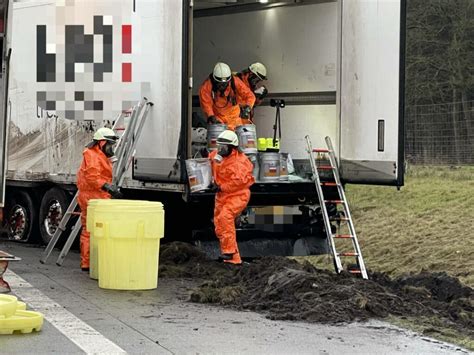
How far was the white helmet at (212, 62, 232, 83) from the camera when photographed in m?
12.6

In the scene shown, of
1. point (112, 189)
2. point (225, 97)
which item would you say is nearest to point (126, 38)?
point (112, 189)

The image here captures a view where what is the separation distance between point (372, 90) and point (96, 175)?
9.92ft

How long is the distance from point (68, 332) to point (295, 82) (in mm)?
6033

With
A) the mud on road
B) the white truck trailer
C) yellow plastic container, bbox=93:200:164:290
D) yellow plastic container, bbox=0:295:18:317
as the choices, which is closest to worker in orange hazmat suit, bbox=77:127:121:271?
the white truck trailer

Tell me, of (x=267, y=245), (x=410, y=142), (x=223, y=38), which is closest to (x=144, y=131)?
(x=267, y=245)

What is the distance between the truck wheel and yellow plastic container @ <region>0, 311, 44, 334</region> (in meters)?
5.83

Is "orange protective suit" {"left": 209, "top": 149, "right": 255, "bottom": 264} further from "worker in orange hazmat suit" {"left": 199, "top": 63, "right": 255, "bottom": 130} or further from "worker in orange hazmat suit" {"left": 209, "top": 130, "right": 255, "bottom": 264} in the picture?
"worker in orange hazmat suit" {"left": 199, "top": 63, "right": 255, "bottom": 130}

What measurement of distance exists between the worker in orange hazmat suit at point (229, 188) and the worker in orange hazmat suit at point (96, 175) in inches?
43.6

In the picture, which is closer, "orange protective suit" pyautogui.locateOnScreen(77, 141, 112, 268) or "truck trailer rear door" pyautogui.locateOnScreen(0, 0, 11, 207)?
"truck trailer rear door" pyautogui.locateOnScreen(0, 0, 11, 207)

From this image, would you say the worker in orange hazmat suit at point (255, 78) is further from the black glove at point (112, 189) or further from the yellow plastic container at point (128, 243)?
the yellow plastic container at point (128, 243)

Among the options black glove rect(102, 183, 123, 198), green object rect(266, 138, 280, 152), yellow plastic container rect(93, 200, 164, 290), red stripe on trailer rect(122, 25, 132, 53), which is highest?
red stripe on trailer rect(122, 25, 132, 53)

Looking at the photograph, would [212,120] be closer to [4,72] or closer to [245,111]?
[245,111]

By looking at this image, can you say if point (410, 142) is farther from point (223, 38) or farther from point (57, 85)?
point (57, 85)

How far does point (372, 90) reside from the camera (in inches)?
419
